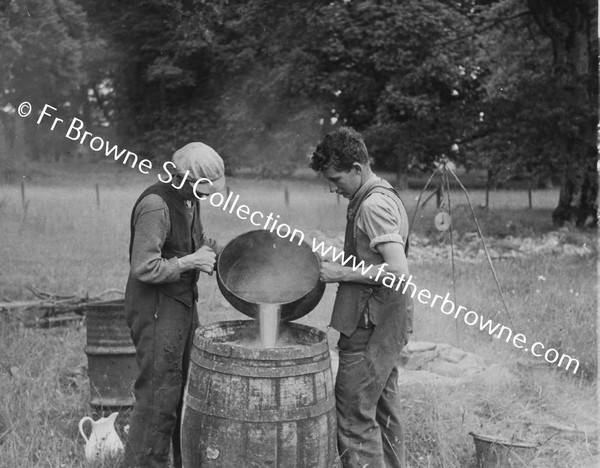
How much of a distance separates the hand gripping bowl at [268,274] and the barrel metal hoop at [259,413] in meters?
0.61

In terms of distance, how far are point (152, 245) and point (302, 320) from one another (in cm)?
377

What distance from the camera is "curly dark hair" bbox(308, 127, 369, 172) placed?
129 inches

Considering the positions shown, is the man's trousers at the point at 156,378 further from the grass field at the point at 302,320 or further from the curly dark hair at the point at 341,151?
the curly dark hair at the point at 341,151

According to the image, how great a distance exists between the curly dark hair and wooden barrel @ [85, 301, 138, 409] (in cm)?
181

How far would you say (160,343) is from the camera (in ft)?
11.1

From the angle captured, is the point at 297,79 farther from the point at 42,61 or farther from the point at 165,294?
the point at 165,294

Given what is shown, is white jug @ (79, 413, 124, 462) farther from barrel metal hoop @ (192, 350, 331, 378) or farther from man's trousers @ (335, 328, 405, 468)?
man's trousers @ (335, 328, 405, 468)

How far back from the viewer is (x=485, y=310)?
24.0 feet

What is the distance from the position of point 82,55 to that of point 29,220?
3.02 meters

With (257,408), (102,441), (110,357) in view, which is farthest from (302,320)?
(257,408)

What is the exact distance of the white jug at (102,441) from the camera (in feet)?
12.5

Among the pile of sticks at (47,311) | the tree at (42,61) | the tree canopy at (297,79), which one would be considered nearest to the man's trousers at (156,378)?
the pile of sticks at (47,311)

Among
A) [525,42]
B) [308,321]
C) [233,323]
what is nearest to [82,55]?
[308,321]

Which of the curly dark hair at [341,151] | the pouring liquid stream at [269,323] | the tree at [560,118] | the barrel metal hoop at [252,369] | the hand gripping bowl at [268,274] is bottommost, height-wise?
the barrel metal hoop at [252,369]
